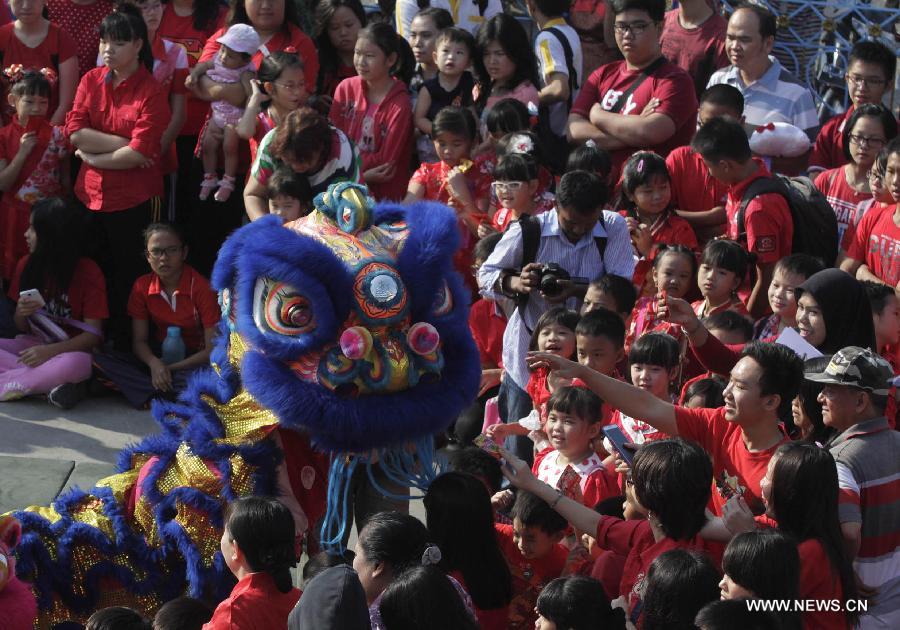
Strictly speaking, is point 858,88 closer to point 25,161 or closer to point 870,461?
point 870,461

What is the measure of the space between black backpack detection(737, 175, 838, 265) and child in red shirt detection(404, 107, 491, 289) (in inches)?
51.8

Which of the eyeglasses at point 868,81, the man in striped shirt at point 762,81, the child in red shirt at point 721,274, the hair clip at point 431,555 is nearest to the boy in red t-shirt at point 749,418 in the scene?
the hair clip at point 431,555

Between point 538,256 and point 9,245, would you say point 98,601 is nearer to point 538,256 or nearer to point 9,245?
point 538,256

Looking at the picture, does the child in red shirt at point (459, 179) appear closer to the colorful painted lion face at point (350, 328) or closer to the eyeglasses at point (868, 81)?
the eyeglasses at point (868, 81)

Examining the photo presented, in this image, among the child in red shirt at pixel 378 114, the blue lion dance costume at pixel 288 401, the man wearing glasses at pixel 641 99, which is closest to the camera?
the blue lion dance costume at pixel 288 401

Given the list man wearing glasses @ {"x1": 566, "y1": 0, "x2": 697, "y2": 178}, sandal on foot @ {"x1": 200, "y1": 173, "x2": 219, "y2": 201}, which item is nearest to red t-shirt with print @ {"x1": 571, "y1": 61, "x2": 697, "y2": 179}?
man wearing glasses @ {"x1": 566, "y1": 0, "x2": 697, "y2": 178}

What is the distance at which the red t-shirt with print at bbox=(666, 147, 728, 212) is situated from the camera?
5977mm

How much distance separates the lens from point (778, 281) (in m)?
5.05

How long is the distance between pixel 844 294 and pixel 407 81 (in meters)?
3.28

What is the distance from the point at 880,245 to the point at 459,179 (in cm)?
193

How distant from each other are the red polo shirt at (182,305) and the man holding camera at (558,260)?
1716 mm

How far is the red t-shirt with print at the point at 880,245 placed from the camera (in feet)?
17.8

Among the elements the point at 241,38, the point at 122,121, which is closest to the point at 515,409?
the point at 241,38

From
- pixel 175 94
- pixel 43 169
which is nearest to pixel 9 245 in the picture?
pixel 43 169
